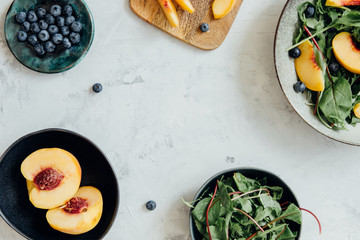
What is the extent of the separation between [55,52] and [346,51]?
0.98m

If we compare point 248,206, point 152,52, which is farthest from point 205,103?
point 248,206

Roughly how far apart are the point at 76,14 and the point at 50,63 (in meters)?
0.19

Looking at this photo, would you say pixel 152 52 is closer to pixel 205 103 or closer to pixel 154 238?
pixel 205 103

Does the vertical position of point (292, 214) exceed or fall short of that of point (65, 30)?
it falls short

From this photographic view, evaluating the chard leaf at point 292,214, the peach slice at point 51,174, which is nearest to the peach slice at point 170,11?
the peach slice at point 51,174

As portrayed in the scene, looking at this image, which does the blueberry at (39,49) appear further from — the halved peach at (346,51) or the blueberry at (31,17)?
the halved peach at (346,51)

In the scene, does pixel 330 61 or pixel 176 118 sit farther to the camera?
pixel 176 118

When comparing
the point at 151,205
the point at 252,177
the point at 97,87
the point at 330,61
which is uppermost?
the point at 330,61

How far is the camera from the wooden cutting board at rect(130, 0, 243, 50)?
1356 mm

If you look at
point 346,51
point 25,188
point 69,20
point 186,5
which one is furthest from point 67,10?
point 346,51

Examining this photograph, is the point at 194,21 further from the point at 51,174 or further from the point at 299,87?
the point at 51,174

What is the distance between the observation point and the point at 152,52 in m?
1.40

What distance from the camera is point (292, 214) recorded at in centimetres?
128

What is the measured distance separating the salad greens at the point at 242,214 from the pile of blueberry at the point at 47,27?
0.69 meters
